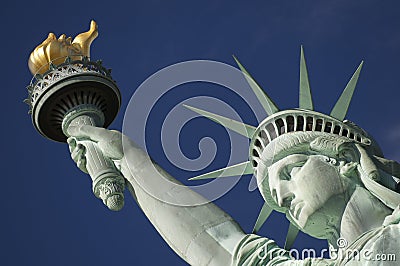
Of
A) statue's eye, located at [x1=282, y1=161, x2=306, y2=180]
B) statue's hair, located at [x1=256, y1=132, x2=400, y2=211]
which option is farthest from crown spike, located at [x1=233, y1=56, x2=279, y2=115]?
statue's eye, located at [x1=282, y1=161, x2=306, y2=180]

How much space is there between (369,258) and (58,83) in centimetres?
1018

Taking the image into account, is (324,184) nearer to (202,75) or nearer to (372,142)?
(372,142)

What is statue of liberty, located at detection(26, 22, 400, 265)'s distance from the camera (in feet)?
45.2

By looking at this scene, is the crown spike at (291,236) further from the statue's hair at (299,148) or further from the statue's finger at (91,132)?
the statue's finger at (91,132)

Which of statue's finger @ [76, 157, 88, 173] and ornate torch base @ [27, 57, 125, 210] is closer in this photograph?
statue's finger @ [76, 157, 88, 173]

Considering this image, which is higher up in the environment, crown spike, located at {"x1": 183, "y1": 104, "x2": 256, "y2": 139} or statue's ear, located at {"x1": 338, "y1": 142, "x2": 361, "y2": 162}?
crown spike, located at {"x1": 183, "y1": 104, "x2": 256, "y2": 139}

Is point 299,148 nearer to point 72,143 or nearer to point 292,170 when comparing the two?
point 292,170

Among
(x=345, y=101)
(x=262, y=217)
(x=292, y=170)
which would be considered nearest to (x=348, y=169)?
(x=292, y=170)

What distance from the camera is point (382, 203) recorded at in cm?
1387

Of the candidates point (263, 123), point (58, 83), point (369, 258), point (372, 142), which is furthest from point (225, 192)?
point (58, 83)

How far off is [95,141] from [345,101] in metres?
5.86

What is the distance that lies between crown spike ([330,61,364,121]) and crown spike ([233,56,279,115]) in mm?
883

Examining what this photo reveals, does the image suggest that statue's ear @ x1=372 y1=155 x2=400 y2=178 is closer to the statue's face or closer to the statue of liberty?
the statue of liberty

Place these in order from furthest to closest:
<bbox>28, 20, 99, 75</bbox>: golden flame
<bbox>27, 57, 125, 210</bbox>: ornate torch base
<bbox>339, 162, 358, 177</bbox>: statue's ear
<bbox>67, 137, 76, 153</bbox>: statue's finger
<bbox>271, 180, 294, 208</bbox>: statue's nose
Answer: <bbox>28, 20, 99, 75</bbox>: golden flame
<bbox>27, 57, 125, 210</bbox>: ornate torch base
<bbox>67, 137, 76, 153</bbox>: statue's finger
<bbox>271, 180, 294, 208</bbox>: statue's nose
<bbox>339, 162, 358, 177</bbox>: statue's ear
